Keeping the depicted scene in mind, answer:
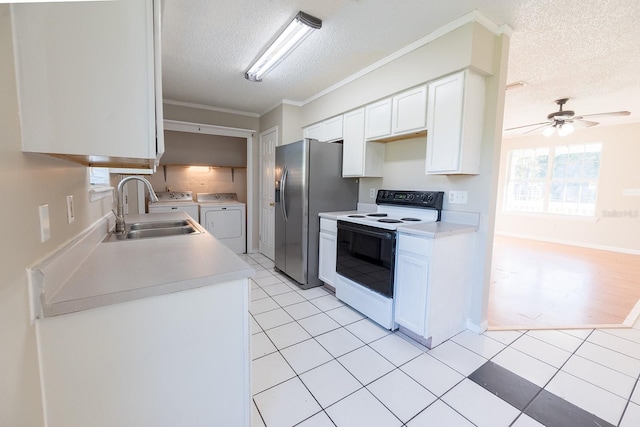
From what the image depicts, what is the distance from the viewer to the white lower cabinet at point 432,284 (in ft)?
6.54

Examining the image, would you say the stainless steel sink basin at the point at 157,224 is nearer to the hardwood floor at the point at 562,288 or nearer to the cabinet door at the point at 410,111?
the cabinet door at the point at 410,111

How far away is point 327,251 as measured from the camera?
3.06 metres

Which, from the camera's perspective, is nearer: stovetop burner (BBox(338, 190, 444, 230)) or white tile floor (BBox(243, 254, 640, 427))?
white tile floor (BBox(243, 254, 640, 427))

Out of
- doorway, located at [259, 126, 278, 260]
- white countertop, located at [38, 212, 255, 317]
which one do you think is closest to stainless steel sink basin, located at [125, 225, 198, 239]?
white countertop, located at [38, 212, 255, 317]

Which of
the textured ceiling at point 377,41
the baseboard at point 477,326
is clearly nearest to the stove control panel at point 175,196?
the textured ceiling at point 377,41

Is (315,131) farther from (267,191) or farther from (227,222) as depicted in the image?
(227,222)

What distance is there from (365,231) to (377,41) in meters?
1.68

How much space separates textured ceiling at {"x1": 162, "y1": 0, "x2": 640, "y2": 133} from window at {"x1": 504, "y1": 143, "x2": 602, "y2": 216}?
2170 mm

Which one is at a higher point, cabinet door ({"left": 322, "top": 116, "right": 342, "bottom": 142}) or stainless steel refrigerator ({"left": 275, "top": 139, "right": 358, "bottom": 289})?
cabinet door ({"left": 322, "top": 116, "right": 342, "bottom": 142})

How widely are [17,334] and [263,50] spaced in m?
2.66

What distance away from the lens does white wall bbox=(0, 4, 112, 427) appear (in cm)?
65

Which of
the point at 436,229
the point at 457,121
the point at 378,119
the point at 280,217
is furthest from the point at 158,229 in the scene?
the point at 457,121

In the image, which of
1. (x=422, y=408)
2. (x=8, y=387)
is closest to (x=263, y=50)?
(x=8, y=387)

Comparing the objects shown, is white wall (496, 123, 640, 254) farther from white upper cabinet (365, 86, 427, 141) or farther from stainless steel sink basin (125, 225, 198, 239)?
stainless steel sink basin (125, 225, 198, 239)
